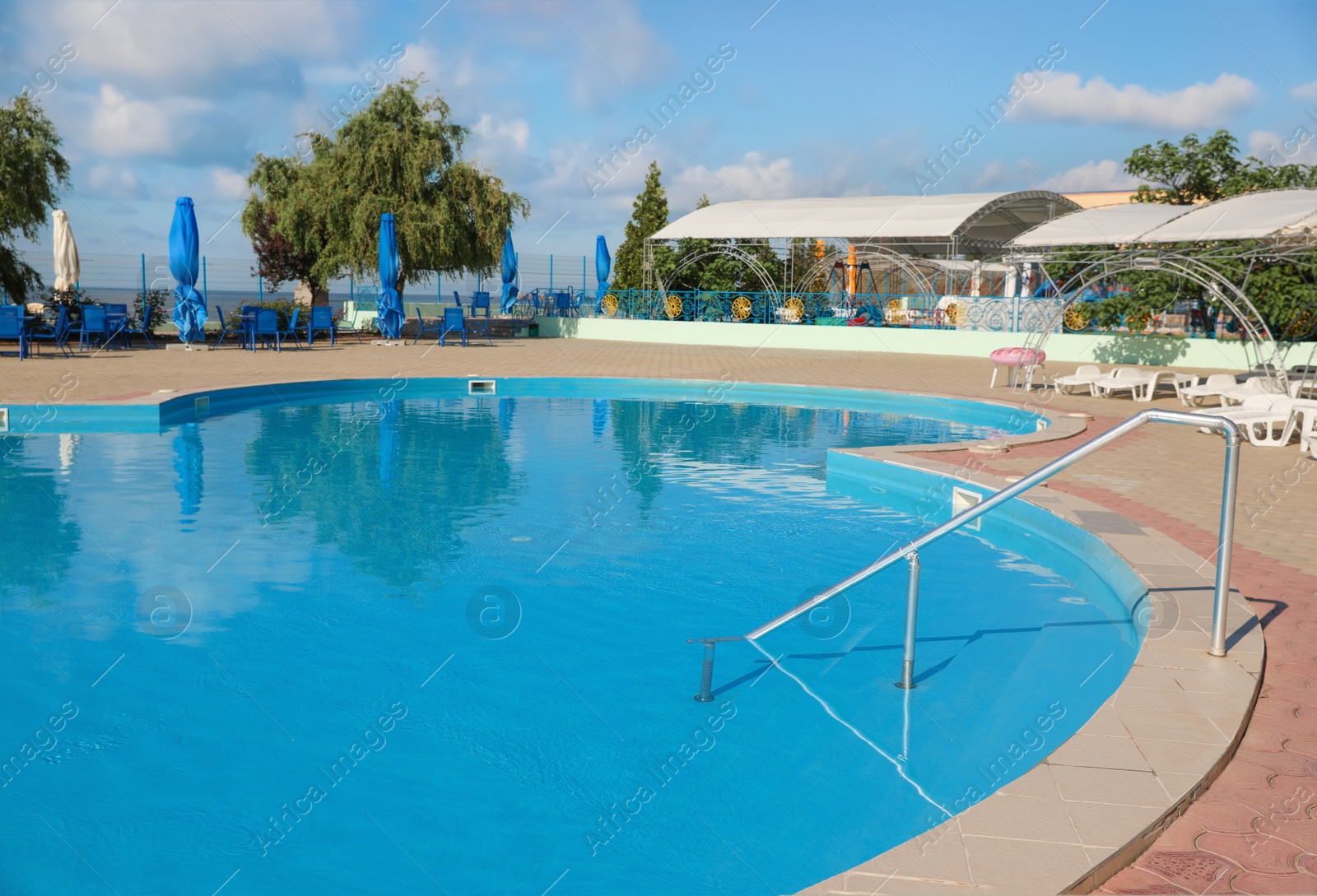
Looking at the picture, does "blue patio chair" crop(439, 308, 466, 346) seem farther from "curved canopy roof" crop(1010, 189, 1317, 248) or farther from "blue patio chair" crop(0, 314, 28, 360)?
"curved canopy roof" crop(1010, 189, 1317, 248)

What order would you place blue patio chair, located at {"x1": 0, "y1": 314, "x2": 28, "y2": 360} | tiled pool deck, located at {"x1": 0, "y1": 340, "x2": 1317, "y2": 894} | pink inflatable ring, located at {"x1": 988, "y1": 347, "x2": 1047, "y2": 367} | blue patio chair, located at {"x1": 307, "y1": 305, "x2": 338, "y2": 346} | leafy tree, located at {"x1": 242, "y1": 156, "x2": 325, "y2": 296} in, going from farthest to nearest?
leafy tree, located at {"x1": 242, "y1": 156, "x2": 325, "y2": 296}, blue patio chair, located at {"x1": 307, "y1": 305, "x2": 338, "y2": 346}, blue patio chair, located at {"x1": 0, "y1": 314, "x2": 28, "y2": 360}, pink inflatable ring, located at {"x1": 988, "y1": 347, "x2": 1047, "y2": 367}, tiled pool deck, located at {"x1": 0, "y1": 340, "x2": 1317, "y2": 894}

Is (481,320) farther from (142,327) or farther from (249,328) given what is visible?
(142,327)

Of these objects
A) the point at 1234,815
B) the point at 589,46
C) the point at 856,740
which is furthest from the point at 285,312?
the point at 1234,815

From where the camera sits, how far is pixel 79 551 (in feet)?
21.1

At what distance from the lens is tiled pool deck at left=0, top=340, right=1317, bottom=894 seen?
8.19ft

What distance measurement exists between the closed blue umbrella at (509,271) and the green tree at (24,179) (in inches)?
373

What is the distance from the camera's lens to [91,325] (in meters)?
17.1

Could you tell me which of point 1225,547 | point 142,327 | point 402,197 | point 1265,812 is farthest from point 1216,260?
point 142,327

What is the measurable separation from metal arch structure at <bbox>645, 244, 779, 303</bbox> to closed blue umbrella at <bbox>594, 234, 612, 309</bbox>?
1445mm

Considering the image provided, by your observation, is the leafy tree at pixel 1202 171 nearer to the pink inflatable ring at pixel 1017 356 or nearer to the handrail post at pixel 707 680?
the pink inflatable ring at pixel 1017 356

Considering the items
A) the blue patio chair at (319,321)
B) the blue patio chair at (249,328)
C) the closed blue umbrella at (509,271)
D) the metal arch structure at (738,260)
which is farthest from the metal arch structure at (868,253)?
the blue patio chair at (249,328)

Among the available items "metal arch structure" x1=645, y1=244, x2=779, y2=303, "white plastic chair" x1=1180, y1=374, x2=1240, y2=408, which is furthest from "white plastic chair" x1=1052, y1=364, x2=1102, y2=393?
"metal arch structure" x1=645, y1=244, x2=779, y2=303

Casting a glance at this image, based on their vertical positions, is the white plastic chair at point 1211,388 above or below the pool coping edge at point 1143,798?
above

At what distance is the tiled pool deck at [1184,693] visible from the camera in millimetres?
2496
